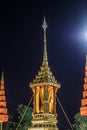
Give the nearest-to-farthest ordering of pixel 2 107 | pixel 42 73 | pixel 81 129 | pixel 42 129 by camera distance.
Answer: pixel 42 129, pixel 42 73, pixel 2 107, pixel 81 129

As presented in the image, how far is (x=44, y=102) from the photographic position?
2797 cm

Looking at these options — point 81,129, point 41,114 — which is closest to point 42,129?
point 41,114

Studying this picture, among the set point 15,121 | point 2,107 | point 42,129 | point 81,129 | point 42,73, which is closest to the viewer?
point 42,129

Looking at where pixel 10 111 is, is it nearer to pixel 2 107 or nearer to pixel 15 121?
pixel 15 121

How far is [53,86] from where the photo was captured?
1133 inches

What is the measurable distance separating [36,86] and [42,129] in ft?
9.59

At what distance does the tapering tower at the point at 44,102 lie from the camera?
90.5ft

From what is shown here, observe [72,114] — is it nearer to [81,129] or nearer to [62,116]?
[62,116]

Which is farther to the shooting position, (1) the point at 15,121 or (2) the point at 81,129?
(1) the point at 15,121

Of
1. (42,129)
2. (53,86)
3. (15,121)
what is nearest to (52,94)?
(53,86)

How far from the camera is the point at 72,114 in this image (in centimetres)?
5056

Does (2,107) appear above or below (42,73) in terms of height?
below

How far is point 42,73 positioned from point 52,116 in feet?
9.65

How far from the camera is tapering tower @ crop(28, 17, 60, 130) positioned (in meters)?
27.6
